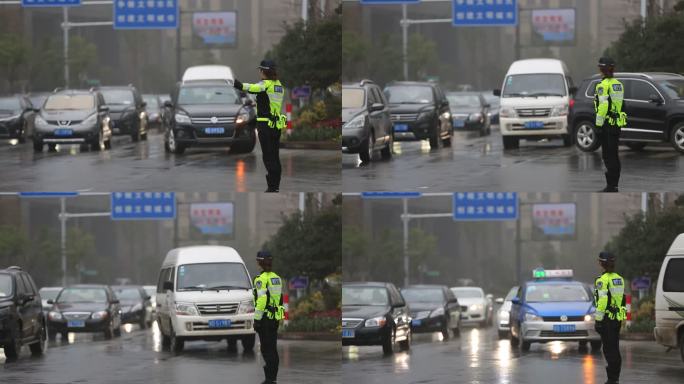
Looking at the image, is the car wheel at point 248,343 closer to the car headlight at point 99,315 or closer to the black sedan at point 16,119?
the car headlight at point 99,315

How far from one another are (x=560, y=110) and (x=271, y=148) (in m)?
10.7

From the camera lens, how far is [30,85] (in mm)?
50281

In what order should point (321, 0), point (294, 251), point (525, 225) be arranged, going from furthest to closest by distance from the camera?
point (525, 225) < point (321, 0) < point (294, 251)

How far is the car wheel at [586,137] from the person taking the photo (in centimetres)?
2711

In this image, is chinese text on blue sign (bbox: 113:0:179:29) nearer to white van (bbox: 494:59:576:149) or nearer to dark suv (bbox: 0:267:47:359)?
white van (bbox: 494:59:576:149)

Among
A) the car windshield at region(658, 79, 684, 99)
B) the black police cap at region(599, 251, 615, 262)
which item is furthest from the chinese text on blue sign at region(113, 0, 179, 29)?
the black police cap at region(599, 251, 615, 262)

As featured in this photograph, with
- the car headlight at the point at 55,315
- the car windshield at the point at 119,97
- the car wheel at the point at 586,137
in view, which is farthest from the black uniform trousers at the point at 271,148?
the car windshield at the point at 119,97

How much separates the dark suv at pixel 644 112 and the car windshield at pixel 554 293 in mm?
2718

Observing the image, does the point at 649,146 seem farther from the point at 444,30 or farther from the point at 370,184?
the point at 444,30

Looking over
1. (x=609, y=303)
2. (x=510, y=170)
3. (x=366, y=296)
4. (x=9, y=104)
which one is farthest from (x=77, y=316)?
(x=609, y=303)

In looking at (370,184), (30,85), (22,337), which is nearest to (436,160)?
(370,184)

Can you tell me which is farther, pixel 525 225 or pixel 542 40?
pixel 525 225

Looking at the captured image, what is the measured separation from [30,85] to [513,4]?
21.1m

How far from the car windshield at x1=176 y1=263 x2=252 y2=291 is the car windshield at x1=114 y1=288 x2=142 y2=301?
53.7 ft
